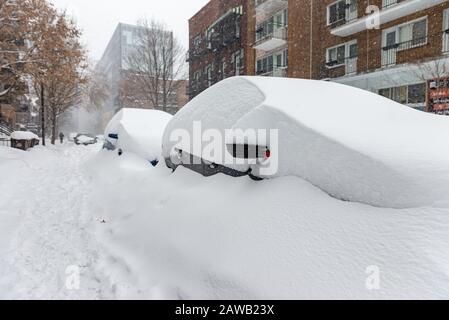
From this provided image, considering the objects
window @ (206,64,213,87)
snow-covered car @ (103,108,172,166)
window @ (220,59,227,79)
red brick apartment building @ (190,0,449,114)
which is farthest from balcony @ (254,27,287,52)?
snow-covered car @ (103,108,172,166)

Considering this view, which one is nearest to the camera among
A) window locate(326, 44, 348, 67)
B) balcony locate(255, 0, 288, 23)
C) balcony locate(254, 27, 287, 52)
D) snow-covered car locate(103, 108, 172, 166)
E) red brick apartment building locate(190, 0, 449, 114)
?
snow-covered car locate(103, 108, 172, 166)

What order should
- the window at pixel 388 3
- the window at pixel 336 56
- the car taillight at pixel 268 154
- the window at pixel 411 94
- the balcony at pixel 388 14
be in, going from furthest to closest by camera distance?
1. the window at pixel 336 56
2. the window at pixel 388 3
3. the window at pixel 411 94
4. the balcony at pixel 388 14
5. the car taillight at pixel 268 154

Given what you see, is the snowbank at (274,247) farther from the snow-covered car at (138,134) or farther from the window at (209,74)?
the window at (209,74)

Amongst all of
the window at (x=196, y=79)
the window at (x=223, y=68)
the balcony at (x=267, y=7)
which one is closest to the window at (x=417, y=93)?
the balcony at (x=267, y=7)

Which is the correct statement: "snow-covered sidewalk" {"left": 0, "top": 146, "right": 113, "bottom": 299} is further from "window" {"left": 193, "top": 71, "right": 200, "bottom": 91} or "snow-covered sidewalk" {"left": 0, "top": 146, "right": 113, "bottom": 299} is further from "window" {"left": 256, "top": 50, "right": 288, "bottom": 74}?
"window" {"left": 193, "top": 71, "right": 200, "bottom": 91}

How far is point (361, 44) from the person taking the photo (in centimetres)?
1725

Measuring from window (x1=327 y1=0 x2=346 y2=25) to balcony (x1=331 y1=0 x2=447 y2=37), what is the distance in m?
0.99

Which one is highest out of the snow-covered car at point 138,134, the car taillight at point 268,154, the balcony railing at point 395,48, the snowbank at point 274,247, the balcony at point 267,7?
the balcony at point 267,7

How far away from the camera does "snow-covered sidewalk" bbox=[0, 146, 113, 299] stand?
2984 mm

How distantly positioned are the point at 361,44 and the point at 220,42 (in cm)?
1431

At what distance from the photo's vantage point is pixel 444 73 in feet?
39.5

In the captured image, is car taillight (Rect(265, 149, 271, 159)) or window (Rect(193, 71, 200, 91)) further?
window (Rect(193, 71, 200, 91))

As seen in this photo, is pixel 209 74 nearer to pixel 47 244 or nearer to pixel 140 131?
pixel 140 131

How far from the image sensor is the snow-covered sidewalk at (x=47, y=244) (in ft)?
9.79
